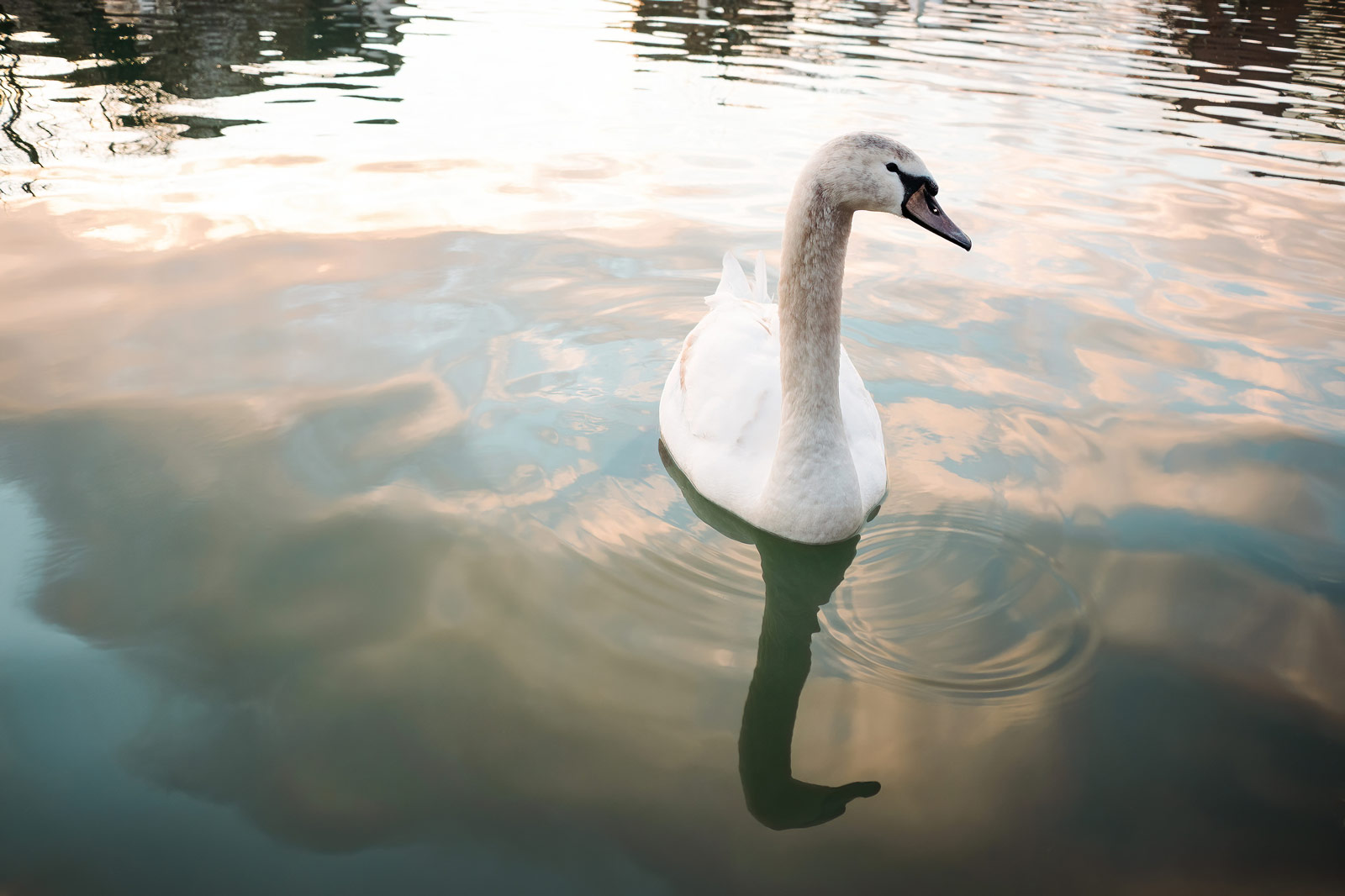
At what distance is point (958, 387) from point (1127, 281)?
2731mm

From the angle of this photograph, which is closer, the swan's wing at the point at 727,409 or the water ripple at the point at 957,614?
the water ripple at the point at 957,614

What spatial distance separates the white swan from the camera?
147 inches

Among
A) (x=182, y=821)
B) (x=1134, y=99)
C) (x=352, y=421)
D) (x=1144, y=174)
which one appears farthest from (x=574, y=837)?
(x=1134, y=99)

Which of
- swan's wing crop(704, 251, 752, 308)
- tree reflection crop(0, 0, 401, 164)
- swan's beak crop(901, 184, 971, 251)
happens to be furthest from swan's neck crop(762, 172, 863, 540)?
tree reflection crop(0, 0, 401, 164)

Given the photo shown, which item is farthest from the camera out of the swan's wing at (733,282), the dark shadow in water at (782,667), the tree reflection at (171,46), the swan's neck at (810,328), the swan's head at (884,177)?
the tree reflection at (171,46)

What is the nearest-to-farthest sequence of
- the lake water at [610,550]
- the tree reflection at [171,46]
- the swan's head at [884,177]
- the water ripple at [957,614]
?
the lake water at [610,550] < the water ripple at [957,614] < the swan's head at [884,177] < the tree reflection at [171,46]

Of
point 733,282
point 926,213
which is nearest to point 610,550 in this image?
point 926,213

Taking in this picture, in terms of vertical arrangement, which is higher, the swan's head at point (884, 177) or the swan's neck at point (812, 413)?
the swan's head at point (884, 177)

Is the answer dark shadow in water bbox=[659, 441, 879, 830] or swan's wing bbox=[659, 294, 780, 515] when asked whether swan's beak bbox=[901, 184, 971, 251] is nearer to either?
swan's wing bbox=[659, 294, 780, 515]

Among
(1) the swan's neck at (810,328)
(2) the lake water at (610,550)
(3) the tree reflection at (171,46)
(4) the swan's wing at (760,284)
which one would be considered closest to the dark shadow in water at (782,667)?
(2) the lake water at (610,550)

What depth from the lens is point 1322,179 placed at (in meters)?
10.3

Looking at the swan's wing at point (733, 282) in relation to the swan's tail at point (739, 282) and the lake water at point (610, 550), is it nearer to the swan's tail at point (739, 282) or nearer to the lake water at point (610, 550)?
the swan's tail at point (739, 282)

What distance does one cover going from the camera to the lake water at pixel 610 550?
289cm

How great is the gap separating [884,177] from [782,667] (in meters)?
1.93
